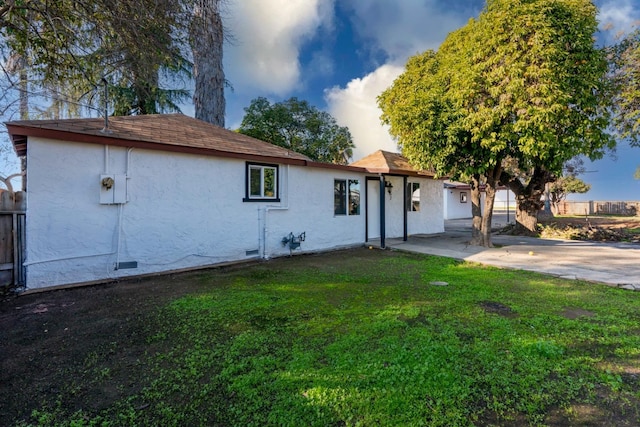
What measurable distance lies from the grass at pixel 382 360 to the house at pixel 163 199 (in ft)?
7.47

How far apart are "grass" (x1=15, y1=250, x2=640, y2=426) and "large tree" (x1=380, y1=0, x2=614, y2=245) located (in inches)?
170

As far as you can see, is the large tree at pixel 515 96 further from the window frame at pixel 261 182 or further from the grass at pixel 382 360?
the grass at pixel 382 360

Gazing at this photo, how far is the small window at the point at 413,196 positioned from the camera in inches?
489

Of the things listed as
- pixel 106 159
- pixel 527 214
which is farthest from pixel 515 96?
pixel 106 159

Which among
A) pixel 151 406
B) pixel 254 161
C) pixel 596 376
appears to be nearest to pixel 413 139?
pixel 254 161

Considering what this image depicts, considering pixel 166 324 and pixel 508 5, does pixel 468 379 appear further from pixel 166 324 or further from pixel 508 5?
pixel 508 5

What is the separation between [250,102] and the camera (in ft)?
54.7

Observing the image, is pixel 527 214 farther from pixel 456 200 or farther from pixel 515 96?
pixel 456 200

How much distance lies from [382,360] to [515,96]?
744cm

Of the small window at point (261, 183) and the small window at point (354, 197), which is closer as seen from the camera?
the small window at point (261, 183)

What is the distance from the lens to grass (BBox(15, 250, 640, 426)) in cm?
214

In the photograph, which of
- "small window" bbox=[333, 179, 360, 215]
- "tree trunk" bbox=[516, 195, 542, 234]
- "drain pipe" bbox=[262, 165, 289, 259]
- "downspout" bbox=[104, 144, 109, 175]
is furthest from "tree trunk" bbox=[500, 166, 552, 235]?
"downspout" bbox=[104, 144, 109, 175]

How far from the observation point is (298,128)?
17734 millimetres

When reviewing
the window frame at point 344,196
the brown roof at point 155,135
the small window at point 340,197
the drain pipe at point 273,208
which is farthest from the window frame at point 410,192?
the drain pipe at point 273,208
